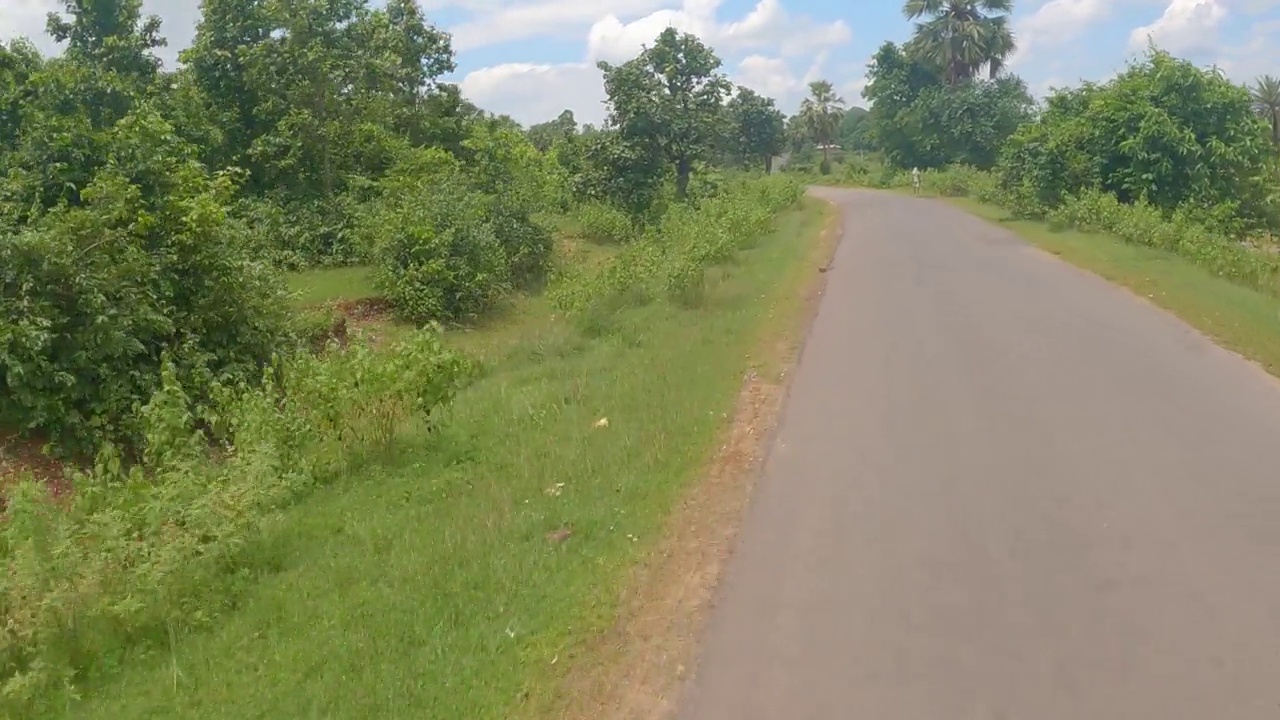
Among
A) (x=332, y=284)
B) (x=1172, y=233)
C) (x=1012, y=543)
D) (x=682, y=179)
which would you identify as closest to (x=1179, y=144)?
(x=1172, y=233)

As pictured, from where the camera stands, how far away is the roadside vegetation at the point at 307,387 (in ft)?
17.0

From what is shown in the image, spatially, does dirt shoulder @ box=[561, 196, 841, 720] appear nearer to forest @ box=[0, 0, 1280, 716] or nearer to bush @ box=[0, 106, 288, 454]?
forest @ box=[0, 0, 1280, 716]

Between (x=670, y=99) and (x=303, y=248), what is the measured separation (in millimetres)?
10029

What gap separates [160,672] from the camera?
500 centimetres

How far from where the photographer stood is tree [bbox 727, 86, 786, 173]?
66.6m

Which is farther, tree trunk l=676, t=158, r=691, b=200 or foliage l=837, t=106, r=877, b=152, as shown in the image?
foliage l=837, t=106, r=877, b=152

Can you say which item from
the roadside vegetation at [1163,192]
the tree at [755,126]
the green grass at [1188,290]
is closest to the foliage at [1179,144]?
the roadside vegetation at [1163,192]

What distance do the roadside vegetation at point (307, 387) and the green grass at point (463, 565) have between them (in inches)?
0.9

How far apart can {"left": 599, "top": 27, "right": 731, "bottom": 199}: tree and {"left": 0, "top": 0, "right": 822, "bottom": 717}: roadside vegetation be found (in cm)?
264

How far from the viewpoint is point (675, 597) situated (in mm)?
5535

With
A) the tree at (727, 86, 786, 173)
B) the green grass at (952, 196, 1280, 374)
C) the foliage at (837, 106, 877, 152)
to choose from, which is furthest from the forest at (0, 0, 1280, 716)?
the foliage at (837, 106, 877, 152)

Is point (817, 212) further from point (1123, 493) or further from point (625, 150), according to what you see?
point (1123, 493)

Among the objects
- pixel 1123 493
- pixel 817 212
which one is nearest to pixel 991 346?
pixel 1123 493

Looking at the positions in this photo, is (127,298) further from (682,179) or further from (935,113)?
(935,113)
